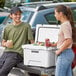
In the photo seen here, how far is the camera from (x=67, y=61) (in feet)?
17.5

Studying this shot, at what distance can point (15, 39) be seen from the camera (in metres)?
6.16

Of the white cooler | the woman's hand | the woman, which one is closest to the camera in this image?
the woman

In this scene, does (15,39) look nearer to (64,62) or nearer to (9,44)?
(9,44)

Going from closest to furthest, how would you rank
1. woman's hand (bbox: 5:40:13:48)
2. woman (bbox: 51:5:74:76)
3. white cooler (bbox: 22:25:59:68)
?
woman (bbox: 51:5:74:76)
white cooler (bbox: 22:25:59:68)
woman's hand (bbox: 5:40:13:48)

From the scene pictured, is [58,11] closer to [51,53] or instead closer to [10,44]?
[51,53]

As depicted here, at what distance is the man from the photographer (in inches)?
238

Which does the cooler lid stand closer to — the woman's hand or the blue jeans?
the woman's hand

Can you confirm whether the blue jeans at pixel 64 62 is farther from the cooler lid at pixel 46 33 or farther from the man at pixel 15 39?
the man at pixel 15 39

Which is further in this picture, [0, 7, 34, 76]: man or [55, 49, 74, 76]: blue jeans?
Answer: [0, 7, 34, 76]: man

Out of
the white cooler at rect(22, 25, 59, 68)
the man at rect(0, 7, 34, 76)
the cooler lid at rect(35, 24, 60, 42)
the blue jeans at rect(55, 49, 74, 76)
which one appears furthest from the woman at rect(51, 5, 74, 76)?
the man at rect(0, 7, 34, 76)

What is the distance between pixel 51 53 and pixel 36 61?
0.30 meters

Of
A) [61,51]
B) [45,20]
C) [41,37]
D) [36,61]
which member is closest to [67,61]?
[61,51]

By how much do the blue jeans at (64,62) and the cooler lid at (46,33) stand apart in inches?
28.1

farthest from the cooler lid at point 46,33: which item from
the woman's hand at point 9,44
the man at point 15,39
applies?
Result: the woman's hand at point 9,44
